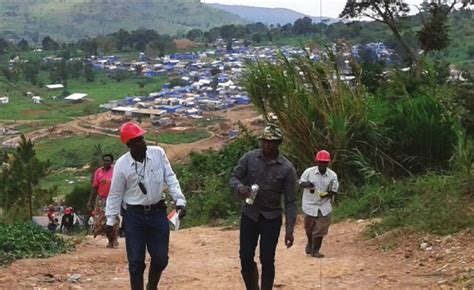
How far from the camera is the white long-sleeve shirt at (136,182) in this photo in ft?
17.4

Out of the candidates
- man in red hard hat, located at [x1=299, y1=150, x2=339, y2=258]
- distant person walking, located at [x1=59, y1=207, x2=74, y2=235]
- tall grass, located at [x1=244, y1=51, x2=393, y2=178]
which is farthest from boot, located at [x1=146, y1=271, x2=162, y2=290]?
distant person walking, located at [x1=59, y1=207, x2=74, y2=235]

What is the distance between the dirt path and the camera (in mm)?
6590

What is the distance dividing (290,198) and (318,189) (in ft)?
8.39

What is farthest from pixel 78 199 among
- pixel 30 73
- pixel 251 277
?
pixel 30 73

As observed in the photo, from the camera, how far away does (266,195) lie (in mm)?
5383

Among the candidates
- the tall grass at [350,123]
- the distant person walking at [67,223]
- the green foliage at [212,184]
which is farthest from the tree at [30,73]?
the tall grass at [350,123]

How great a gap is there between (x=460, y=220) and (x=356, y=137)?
3952 mm

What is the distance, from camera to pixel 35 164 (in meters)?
27.2

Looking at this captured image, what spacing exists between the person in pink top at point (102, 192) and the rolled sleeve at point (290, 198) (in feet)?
11.4

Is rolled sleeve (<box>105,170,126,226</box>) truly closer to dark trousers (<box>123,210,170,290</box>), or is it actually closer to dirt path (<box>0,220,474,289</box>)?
dark trousers (<box>123,210,170,290</box>)

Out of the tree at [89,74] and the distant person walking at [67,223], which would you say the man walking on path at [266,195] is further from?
the tree at [89,74]

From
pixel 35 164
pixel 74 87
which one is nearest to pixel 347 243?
pixel 35 164

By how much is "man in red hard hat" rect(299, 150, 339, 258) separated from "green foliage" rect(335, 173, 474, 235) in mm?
1047

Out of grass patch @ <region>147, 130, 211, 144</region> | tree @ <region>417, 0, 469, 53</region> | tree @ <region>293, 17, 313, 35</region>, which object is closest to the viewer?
tree @ <region>417, 0, 469, 53</region>
